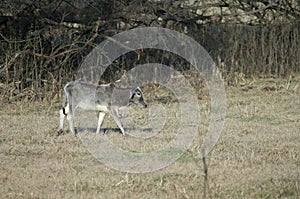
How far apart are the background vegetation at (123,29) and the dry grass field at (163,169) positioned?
219cm

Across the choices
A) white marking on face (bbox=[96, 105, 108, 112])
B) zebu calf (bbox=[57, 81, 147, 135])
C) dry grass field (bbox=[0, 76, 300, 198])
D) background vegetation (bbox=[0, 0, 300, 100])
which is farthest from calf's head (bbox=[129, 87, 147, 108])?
background vegetation (bbox=[0, 0, 300, 100])

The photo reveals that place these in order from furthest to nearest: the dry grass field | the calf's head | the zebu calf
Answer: the calf's head, the zebu calf, the dry grass field

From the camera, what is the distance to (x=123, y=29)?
17031mm

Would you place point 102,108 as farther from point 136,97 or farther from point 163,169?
point 163,169

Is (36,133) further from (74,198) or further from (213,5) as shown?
(213,5)

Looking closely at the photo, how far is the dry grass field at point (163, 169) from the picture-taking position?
7492 millimetres

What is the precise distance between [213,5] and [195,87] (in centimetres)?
260

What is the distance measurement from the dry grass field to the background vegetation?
2.19 m

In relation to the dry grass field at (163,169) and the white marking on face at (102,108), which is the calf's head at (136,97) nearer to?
the white marking on face at (102,108)

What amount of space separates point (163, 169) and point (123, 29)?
882 centimetres

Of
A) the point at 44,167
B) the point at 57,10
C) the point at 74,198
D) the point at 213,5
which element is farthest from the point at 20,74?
the point at 74,198

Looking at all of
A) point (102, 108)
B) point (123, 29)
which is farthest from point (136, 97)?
point (123, 29)

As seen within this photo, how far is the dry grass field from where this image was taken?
24.6 feet

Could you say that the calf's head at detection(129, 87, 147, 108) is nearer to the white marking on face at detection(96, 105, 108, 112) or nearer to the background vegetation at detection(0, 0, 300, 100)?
the white marking on face at detection(96, 105, 108, 112)
